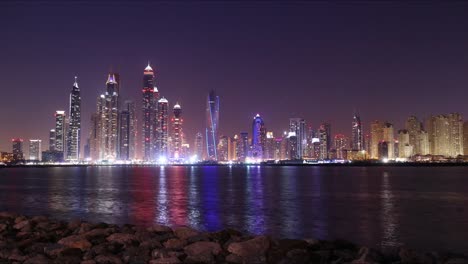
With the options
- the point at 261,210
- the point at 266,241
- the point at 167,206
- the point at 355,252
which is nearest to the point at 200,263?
the point at 266,241

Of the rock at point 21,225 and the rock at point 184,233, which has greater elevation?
the rock at point 184,233

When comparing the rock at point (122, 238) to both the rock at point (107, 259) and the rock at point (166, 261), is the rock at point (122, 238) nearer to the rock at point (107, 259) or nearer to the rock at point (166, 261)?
the rock at point (107, 259)

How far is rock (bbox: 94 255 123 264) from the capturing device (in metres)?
10.8

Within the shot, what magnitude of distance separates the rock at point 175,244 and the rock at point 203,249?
1.61 feet

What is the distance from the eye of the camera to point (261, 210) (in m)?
32.5

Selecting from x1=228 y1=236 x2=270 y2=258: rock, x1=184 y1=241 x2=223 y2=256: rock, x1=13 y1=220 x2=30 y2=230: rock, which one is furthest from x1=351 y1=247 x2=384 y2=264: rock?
x1=13 y1=220 x2=30 y2=230: rock

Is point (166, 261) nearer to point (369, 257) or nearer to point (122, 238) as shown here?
point (122, 238)

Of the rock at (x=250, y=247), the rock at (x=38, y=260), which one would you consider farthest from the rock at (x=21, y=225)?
the rock at (x=250, y=247)

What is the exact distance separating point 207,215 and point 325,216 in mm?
7195

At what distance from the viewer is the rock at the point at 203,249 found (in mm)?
11617

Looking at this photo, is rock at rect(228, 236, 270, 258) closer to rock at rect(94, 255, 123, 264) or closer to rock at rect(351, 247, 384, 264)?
rock at rect(351, 247, 384, 264)

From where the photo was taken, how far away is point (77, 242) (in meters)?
12.6

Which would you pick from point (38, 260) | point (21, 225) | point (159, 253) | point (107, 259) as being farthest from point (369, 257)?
point (21, 225)

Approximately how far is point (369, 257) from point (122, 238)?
6.61 meters
